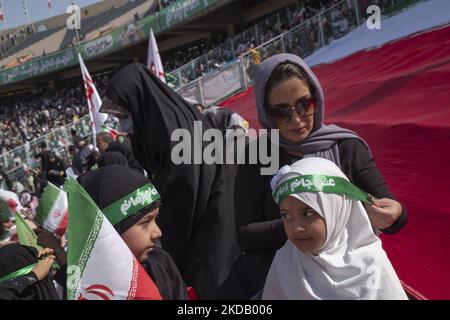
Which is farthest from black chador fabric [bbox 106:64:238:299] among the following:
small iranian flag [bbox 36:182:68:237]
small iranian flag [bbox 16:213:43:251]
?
small iranian flag [bbox 36:182:68:237]

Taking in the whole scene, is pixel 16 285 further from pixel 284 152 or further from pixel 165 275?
pixel 284 152

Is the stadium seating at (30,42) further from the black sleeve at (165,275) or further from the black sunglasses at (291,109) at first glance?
the black sunglasses at (291,109)

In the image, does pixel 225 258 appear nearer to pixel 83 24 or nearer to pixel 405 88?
pixel 405 88


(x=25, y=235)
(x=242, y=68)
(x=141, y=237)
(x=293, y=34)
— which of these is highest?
(x=141, y=237)

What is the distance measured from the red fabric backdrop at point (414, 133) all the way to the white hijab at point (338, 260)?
3.73 ft

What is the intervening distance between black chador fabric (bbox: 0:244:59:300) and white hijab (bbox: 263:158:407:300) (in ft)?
4.47

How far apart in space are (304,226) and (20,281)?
1.55 meters

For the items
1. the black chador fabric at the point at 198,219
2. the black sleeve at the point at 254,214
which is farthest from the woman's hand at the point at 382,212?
the black chador fabric at the point at 198,219

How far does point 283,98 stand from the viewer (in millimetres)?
1883

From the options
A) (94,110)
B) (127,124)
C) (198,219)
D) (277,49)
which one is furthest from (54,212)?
(277,49)

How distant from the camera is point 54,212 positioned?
367 cm

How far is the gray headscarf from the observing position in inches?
72.2

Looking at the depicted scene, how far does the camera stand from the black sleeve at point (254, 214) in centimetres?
177
